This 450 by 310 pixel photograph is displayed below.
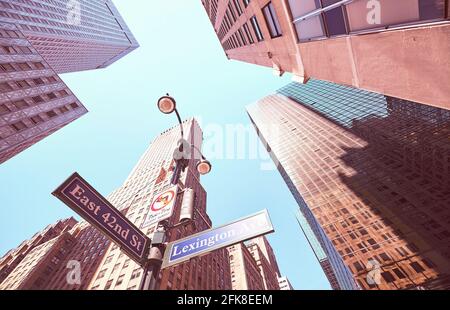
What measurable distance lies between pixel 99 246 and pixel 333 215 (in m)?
56.1

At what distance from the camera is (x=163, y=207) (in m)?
5.92

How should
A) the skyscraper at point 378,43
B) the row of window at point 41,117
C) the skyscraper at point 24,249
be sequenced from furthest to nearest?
the skyscraper at point 24,249 < the row of window at point 41,117 < the skyscraper at point 378,43

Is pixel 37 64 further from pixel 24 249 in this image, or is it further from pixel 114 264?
pixel 24 249

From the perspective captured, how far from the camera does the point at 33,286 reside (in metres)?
54.7

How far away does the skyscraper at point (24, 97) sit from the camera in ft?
127

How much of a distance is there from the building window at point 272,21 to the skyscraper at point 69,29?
191 feet

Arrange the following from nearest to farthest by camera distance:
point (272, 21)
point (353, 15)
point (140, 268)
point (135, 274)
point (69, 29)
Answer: point (353, 15), point (272, 21), point (135, 274), point (140, 268), point (69, 29)

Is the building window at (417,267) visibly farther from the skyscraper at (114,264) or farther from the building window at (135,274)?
the building window at (135,274)

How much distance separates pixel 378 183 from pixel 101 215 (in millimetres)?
67667

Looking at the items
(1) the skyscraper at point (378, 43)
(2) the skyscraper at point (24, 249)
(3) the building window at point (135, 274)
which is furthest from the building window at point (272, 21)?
(2) the skyscraper at point (24, 249)

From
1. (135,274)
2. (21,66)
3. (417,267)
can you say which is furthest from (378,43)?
(21,66)

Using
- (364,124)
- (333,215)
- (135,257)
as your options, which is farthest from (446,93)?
(364,124)

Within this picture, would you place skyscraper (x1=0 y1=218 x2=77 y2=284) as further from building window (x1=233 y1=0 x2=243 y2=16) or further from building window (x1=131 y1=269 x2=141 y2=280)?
building window (x1=233 y1=0 x2=243 y2=16)
